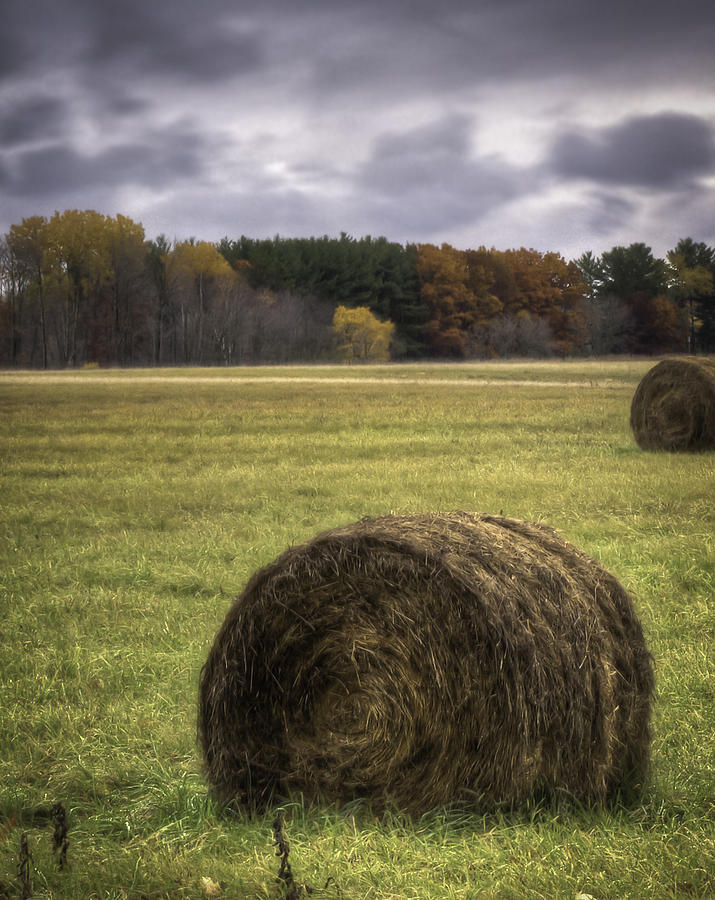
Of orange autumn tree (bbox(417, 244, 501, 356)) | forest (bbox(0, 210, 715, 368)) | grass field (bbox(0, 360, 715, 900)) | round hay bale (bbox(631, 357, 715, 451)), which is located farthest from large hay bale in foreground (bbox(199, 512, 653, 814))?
orange autumn tree (bbox(417, 244, 501, 356))

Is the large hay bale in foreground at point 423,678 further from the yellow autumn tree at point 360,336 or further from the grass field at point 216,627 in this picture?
the yellow autumn tree at point 360,336

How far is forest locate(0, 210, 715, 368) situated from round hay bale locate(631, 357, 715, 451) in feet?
235

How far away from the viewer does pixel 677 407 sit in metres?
17.7

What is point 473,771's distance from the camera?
4480 millimetres

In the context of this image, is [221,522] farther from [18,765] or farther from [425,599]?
[425,599]

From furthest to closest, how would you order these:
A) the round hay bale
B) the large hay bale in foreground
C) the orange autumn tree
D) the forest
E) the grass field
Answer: the orange autumn tree
the forest
the round hay bale
the large hay bale in foreground
the grass field

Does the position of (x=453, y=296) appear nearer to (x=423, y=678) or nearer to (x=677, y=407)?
(x=677, y=407)

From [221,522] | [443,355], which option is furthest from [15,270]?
[221,522]

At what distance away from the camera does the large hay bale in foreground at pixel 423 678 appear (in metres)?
4.44

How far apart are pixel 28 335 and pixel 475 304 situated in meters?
44.7

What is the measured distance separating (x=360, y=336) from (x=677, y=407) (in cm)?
7429

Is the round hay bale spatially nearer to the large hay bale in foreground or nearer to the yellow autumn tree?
the large hay bale in foreground

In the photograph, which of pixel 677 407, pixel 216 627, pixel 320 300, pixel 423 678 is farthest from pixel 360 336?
pixel 423 678

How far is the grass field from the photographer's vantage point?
397 centimetres
